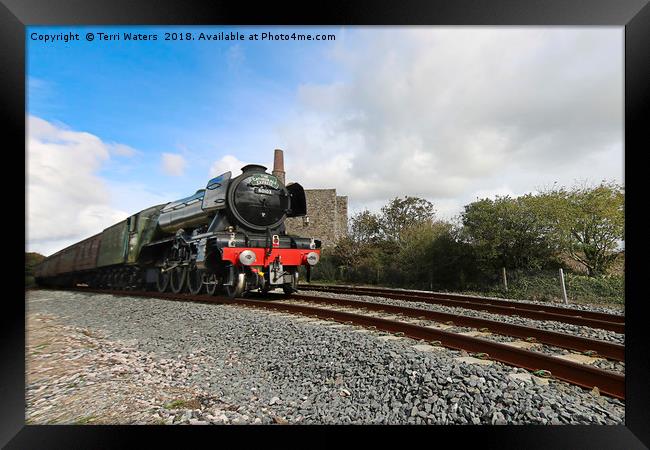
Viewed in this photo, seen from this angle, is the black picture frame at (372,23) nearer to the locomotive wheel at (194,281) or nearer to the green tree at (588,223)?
the locomotive wheel at (194,281)

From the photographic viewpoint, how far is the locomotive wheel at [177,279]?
976 cm

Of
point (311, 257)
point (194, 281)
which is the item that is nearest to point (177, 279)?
point (194, 281)

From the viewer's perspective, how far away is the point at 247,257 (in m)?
7.76

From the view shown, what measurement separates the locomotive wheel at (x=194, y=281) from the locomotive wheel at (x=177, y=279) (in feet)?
0.70

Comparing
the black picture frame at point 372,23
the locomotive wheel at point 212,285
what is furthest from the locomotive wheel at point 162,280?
the black picture frame at point 372,23

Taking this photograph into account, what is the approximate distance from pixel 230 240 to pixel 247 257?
1.69ft

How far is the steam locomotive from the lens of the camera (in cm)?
807

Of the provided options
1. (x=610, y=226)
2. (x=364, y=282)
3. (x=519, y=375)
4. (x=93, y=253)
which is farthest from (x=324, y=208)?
(x=519, y=375)

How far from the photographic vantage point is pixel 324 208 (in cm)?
2003

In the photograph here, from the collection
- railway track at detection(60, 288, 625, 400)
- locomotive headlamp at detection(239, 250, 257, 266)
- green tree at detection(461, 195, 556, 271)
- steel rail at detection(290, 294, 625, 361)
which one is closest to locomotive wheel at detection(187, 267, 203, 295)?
locomotive headlamp at detection(239, 250, 257, 266)

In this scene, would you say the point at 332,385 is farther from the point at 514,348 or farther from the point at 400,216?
the point at 400,216

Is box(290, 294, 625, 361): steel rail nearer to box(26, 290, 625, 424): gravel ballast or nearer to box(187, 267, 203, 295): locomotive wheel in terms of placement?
box(26, 290, 625, 424): gravel ballast

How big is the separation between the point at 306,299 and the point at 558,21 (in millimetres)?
6970

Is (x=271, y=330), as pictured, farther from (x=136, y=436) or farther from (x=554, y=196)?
(x=554, y=196)
